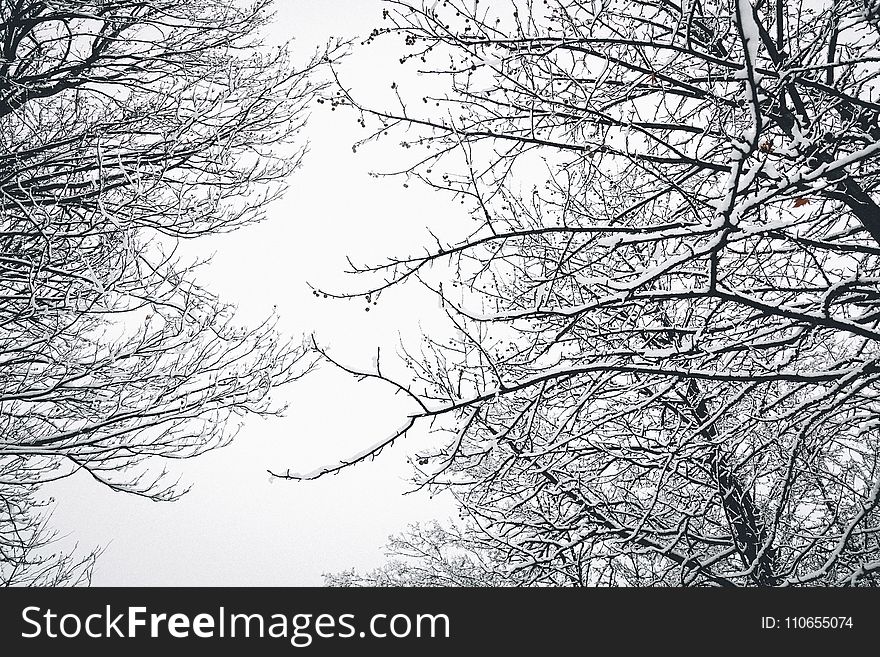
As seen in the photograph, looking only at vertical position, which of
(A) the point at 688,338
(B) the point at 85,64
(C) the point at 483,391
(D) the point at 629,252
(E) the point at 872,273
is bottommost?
(C) the point at 483,391

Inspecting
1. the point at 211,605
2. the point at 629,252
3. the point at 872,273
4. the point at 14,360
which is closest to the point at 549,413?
the point at 629,252

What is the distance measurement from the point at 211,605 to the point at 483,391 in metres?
1.76

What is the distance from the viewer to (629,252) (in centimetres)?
452

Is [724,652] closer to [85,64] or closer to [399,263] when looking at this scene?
[399,263]

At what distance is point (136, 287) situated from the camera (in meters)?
4.18

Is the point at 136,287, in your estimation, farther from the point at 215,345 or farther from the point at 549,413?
the point at 549,413

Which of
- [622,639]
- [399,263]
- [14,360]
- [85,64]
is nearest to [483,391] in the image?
[399,263]

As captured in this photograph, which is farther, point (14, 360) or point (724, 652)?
point (14, 360)

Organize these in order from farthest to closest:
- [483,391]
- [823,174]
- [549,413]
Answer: [549,413] → [483,391] → [823,174]

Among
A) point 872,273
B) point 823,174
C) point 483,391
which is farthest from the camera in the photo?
point 872,273

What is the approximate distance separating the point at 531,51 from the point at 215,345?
115 inches

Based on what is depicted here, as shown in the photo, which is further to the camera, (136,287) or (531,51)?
(136,287)

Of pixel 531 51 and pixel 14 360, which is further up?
pixel 531 51

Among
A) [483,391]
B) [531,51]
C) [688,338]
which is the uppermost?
[531,51]
